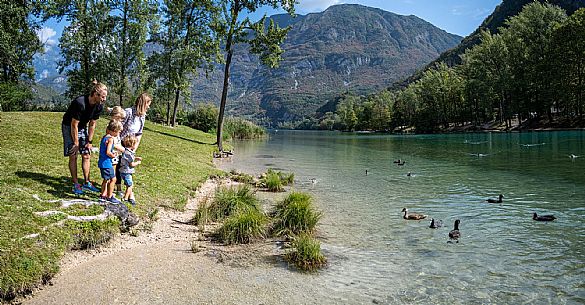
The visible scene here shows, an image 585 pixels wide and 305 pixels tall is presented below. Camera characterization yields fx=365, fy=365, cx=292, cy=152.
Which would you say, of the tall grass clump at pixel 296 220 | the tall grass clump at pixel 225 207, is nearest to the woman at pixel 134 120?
the tall grass clump at pixel 225 207

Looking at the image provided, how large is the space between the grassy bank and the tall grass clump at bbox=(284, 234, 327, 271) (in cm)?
418

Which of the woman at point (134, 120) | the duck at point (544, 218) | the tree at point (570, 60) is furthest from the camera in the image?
the tree at point (570, 60)

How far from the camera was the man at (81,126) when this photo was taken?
9531mm

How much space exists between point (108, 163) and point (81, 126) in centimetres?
145

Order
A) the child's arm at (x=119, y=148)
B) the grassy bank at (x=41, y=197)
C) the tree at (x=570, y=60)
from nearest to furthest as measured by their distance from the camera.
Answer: the grassy bank at (x=41, y=197) < the child's arm at (x=119, y=148) < the tree at (x=570, y=60)

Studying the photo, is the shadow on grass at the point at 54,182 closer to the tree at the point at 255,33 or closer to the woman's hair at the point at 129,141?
the woman's hair at the point at 129,141

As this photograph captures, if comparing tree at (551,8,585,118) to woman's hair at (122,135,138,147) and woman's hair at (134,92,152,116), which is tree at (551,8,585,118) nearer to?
woman's hair at (134,92,152,116)

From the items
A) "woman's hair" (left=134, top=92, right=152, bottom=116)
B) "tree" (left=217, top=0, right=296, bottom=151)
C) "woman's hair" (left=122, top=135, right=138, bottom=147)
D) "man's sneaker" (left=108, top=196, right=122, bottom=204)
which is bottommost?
"man's sneaker" (left=108, top=196, right=122, bottom=204)

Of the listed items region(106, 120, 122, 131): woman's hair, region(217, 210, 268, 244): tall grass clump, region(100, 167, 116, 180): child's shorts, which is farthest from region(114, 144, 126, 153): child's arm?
region(217, 210, 268, 244): tall grass clump

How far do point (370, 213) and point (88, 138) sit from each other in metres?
9.30

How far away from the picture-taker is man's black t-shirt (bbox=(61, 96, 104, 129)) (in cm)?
952

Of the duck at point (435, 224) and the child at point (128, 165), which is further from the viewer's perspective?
the duck at point (435, 224)

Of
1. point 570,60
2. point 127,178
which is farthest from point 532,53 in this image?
point 127,178

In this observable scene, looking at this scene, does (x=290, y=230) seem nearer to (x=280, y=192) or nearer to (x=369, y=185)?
(x=280, y=192)
